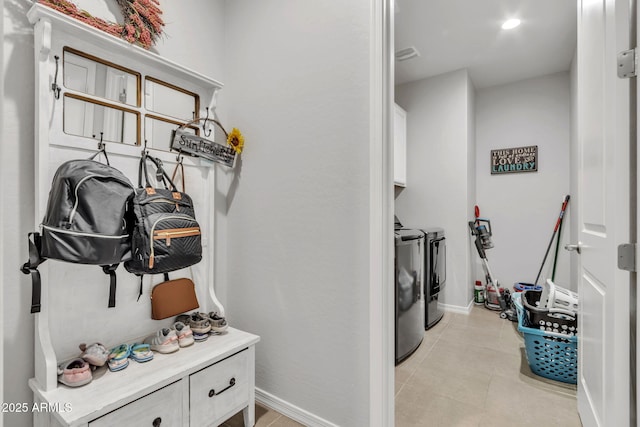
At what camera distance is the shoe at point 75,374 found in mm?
1146

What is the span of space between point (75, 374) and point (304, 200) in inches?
46.6

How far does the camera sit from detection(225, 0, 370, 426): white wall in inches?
57.9

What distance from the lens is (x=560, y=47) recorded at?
293 cm

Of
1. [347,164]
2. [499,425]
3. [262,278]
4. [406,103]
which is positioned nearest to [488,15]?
[406,103]

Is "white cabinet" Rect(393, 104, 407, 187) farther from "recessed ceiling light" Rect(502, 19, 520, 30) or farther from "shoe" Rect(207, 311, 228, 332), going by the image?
"shoe" Rect(207, 311, 228, 332)

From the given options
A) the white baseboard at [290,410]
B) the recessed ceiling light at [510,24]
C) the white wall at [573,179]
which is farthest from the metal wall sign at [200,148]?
the white wall at [573,179]

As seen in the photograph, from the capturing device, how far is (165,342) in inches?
55.6

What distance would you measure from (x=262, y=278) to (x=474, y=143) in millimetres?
3317

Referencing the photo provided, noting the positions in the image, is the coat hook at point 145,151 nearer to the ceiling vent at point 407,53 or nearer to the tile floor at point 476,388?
the tile floor at point 476,388

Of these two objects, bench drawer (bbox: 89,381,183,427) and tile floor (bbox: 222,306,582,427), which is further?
tile floor (bbox: 222,306,582,427)

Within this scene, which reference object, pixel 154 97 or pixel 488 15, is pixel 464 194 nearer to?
pixel 488 15

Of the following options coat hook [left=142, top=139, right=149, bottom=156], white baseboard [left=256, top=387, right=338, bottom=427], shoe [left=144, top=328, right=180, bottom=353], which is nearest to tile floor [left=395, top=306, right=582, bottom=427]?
white baseboard [left=256, top=387, right=338, bottom=427]

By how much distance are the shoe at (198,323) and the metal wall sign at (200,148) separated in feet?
2.82

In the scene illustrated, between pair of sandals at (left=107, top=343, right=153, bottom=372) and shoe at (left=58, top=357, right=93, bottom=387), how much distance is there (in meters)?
0.09
